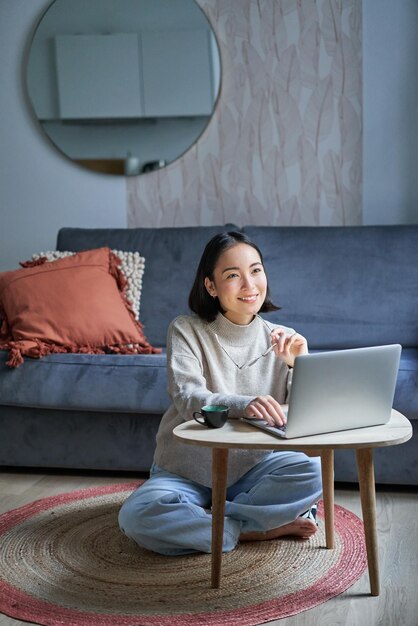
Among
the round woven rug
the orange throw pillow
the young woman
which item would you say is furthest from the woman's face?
the orange throw pillow

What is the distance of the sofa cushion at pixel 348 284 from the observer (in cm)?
340

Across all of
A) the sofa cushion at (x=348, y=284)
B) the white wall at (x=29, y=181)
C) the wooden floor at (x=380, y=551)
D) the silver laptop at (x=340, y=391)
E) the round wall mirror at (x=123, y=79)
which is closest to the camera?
the silver laptop at (x=340, y=391)

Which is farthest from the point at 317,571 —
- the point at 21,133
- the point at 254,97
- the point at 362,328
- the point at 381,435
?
the point at 21,133

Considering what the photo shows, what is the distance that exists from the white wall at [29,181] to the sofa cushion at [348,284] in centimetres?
98

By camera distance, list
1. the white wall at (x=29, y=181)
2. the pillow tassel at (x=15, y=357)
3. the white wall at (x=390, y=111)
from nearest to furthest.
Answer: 1. the pillow tassel at (x=15, y=357)
2. the white wall at (x=390, y=111)
3. the white wall at (x=29, y=181)

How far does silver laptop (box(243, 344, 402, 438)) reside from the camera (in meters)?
1.84

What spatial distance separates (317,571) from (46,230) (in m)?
2.48

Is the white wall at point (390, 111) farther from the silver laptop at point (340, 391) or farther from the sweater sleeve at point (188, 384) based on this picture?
the silver laptop at point (340, 391)

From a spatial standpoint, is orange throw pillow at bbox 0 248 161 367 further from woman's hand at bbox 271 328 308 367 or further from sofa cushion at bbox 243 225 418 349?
woman's hand at bbox 271 328 308 367

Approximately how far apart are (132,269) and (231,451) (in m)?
1.36

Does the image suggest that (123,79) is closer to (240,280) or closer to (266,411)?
(240,280)

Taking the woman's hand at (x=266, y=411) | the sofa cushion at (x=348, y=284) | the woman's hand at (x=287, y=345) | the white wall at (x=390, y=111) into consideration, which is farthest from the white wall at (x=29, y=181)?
the woman's hand at (x=266, y=411)

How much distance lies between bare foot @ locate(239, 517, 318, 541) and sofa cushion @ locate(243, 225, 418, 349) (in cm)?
114

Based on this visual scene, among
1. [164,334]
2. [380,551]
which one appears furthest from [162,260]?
[380,551]
